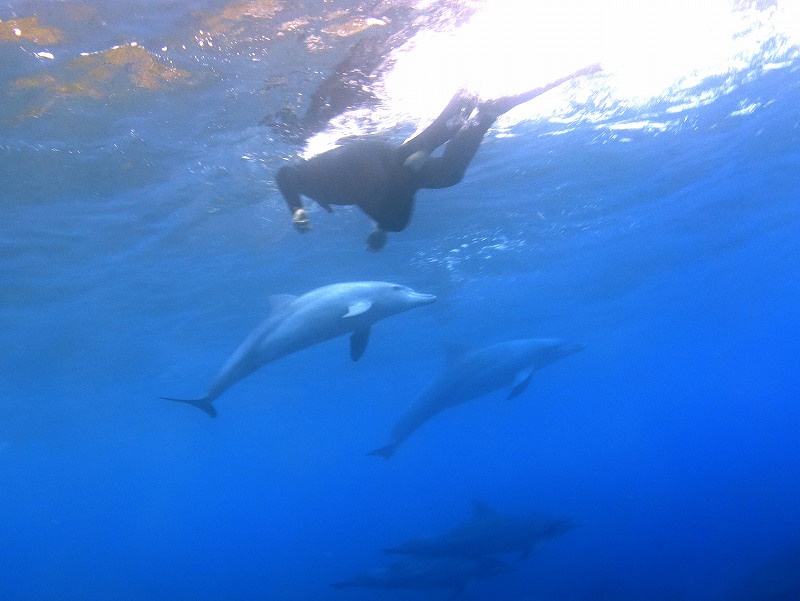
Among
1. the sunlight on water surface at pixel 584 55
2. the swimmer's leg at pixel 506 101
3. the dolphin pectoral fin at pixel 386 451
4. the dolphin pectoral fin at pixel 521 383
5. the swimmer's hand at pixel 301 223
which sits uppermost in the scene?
the sunlight on water surface at pixel 584 55

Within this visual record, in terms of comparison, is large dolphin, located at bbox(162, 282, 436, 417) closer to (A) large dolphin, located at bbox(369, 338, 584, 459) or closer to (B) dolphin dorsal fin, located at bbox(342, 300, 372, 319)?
(B) dolphin dorsal fin, located at bbox(342, 300, 372, 319)

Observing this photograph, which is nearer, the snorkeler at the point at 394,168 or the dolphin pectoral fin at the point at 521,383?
the snorkeler at the point at 394,168

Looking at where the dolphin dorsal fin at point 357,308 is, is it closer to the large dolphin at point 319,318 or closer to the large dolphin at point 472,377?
the large dolphin at point 319,318

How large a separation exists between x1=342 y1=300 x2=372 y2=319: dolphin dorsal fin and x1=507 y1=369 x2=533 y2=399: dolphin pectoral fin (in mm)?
8860

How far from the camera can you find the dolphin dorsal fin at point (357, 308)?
7387 millimetres

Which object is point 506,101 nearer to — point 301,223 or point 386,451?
point 301,223

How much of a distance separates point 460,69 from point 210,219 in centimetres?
710

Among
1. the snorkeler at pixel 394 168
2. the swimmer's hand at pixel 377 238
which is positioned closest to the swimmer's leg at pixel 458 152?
the snorkeler at pixel 394 168

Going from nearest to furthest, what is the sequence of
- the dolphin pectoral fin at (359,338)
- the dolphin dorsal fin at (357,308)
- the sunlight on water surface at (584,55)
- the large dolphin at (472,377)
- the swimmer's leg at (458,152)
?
the swimmer's leg at (458,152), the dolphin dorsal fin at (357,308), the dolphin pectoral fin at (359,338), the sunlight on water surface at (584,55), the large dolphin at (472,377)

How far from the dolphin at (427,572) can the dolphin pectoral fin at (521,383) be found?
4.11 m

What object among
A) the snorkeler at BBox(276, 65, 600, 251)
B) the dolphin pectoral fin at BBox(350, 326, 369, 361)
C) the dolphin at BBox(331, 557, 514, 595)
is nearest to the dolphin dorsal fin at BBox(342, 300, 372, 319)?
the dolphin pectoral fin at BBox(350, 326, 369, 361)

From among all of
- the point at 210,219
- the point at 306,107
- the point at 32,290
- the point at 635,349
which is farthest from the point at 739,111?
the point at 635,349

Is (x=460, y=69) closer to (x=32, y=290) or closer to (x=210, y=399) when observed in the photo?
(x=210, y=399)

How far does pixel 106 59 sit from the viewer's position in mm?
7773
